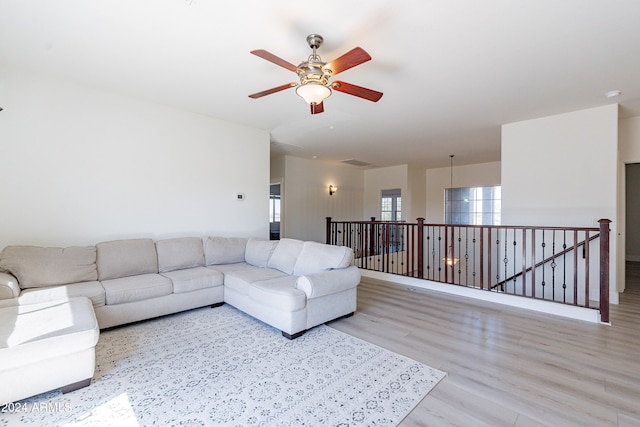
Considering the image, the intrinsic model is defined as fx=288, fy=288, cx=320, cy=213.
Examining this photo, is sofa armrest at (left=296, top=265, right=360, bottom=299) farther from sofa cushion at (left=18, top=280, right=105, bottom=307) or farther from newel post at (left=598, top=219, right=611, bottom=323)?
newel post at (left=598, top=219, right=611, bottom=323)

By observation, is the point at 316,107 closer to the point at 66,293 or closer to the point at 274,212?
the point at 66,293

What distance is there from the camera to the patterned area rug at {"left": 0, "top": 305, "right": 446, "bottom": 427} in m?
1.76

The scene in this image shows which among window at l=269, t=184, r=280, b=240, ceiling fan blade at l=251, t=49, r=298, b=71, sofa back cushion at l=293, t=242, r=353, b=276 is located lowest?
sofa back cushion at l=293, t=242, r=353, b=276

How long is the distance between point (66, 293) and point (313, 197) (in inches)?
218

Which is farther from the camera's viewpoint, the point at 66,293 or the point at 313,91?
the point at 66,293

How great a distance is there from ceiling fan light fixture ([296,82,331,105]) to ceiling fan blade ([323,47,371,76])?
6.1 inches

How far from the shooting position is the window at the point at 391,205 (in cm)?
870

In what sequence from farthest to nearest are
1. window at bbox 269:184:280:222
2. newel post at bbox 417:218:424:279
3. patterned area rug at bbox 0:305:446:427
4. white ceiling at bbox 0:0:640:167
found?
window at bbox 269:184:280:222, newel post at bbox 417:218:424:279, white ceiling at bbox 0:0:640:167, patterned area rug at bbox 0:305:446:427

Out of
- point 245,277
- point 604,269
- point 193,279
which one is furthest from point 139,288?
point 604,269

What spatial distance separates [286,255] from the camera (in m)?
3.80

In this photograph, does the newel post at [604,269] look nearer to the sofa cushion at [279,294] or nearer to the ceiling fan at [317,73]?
the ceiling fan at [317,73]

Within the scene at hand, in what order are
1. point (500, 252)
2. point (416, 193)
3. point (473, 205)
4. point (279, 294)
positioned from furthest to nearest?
point (416, 193) < point (473, 205) < point (500, 252) < point (279, 294)

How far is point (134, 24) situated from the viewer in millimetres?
2348

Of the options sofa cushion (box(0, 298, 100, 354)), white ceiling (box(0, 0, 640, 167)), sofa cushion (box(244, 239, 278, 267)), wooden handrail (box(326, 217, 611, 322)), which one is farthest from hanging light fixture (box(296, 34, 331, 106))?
wooden handrail (box(326, 217, 611, 322))
